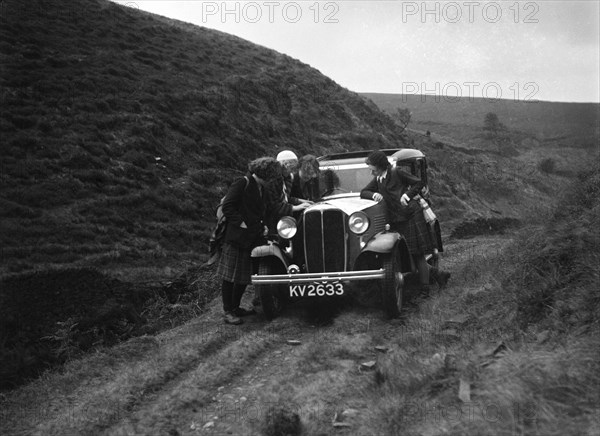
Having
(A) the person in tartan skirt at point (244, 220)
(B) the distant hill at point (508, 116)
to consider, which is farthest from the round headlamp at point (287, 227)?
(B) the distant hill at point (508, 116)

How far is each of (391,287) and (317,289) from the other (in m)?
0.91

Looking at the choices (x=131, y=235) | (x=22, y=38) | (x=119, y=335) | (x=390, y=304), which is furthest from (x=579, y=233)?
(x=22, y=38)

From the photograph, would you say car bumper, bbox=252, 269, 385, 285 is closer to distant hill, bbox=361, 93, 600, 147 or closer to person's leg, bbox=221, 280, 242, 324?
person's leg, bbox=221, 280, 242, 324

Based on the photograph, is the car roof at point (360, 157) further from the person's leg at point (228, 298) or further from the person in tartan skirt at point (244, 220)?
the person's leg at point (228, 298)

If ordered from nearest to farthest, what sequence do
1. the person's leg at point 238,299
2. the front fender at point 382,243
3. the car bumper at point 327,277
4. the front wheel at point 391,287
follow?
the car bumper at point 327,277, the front wheel at point 391,287, the front fender at point 382,243, the person's leg at point 238,299

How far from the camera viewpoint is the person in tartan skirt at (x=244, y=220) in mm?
7477

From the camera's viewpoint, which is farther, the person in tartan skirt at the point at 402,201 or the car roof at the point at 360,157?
the car roof at the point at 360,157

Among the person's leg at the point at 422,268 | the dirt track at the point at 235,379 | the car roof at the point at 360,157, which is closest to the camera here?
the dirt track at the point at 235,379

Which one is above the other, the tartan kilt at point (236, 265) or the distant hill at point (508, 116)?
the distant hill at point (508, 116)

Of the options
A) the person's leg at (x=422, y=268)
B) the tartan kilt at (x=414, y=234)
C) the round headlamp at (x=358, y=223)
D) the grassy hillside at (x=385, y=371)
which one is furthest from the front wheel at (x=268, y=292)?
the person's leg at (x=422, y=268)

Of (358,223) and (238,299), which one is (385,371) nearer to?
(358,223)

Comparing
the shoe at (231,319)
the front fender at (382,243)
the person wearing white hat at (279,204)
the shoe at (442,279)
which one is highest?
the person wearing white hat at (279,204)

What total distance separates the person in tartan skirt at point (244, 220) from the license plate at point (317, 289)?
937 mm

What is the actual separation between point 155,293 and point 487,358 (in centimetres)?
746
